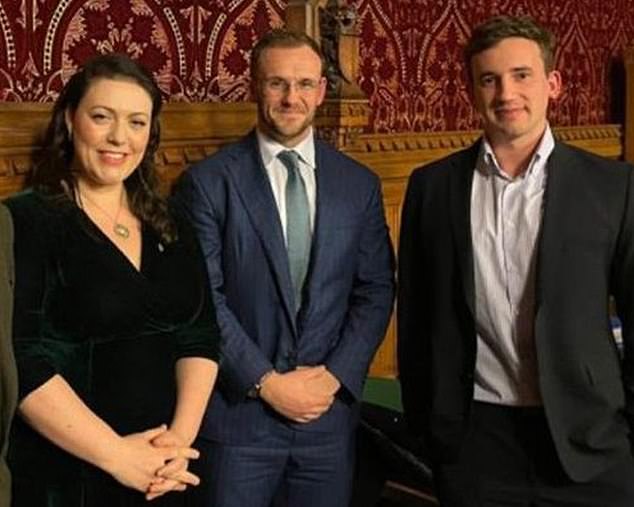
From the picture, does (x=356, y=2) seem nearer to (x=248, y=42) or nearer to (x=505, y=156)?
(x=248, y=42)

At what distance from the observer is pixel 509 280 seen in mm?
1988

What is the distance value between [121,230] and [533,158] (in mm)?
811

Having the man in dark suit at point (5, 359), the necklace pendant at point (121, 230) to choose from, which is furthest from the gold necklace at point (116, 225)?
the man in dark suit at point (5, 359)

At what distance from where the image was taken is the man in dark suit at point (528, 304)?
76.2 inches

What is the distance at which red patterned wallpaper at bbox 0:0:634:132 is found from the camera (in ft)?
7.66

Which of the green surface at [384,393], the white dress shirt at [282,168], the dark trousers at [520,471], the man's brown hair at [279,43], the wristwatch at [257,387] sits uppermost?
the man's brown hair at [279,43]

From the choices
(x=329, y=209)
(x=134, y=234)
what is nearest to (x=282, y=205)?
(x=329, y=209)

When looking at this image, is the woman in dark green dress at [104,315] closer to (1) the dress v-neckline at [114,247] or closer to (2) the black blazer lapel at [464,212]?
(1) the dress v-neckline at [114,247]

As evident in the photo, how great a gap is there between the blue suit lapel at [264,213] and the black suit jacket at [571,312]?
35 cm

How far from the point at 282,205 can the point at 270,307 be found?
23cm

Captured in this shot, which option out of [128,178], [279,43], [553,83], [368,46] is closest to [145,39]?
[279,43]

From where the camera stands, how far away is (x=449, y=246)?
80.7 inches

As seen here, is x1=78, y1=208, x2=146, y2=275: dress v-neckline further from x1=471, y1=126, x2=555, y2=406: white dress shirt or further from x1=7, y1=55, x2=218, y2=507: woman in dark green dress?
x1=471, y1=126, x2=555, y2=406: white dress shirt

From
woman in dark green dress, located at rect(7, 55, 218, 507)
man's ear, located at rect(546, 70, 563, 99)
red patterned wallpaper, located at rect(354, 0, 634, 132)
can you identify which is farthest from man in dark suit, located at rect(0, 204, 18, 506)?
red patterned wallpaper, located at rect(354, 0, 634, 132)
